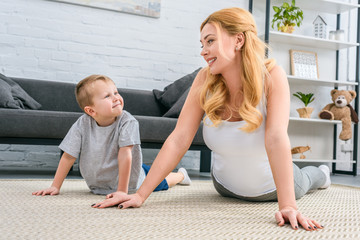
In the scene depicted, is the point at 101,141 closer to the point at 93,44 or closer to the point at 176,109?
the point at 176,109

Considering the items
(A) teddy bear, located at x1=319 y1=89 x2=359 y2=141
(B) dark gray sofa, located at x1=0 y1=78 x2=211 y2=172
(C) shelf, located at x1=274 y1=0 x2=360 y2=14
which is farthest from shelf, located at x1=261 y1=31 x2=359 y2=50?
(B) dark gray sofa, located at x1=0 y1=78 x2=211 y2=172

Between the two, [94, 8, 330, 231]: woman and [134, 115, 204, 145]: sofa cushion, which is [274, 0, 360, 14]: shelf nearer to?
[134, 115, 204, 145]: sofa cushion

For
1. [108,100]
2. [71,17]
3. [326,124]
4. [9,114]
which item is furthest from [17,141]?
[326,124]

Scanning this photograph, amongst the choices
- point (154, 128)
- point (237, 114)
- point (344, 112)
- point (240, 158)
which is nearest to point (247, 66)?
point (237, 114)

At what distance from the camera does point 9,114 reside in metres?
2.23

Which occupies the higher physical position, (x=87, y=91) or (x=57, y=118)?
(x=87, y=91)

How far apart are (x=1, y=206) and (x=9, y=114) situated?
4.06 feet

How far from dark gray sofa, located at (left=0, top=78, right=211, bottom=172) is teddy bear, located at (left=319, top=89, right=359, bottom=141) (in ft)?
5.04

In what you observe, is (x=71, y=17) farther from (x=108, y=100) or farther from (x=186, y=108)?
(x=186, y=108)

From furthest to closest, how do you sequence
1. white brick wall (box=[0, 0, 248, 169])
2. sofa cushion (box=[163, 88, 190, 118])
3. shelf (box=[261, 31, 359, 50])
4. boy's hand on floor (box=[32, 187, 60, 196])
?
shelf (box=[261, 31, 359, 50]) → white brick wall (box=[0, 0, 248, 169]) → sofa cushion (box=[163, 88, 190, 118]) → boy's hand on floor (box=[32, 187, 60, 196])

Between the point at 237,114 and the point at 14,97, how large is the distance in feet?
5.92

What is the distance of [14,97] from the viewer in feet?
8.30

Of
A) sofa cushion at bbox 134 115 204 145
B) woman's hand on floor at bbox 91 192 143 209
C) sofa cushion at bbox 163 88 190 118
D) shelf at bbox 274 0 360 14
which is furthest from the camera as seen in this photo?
shelf at bbox 274 0 360 14

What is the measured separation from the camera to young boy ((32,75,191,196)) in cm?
140
